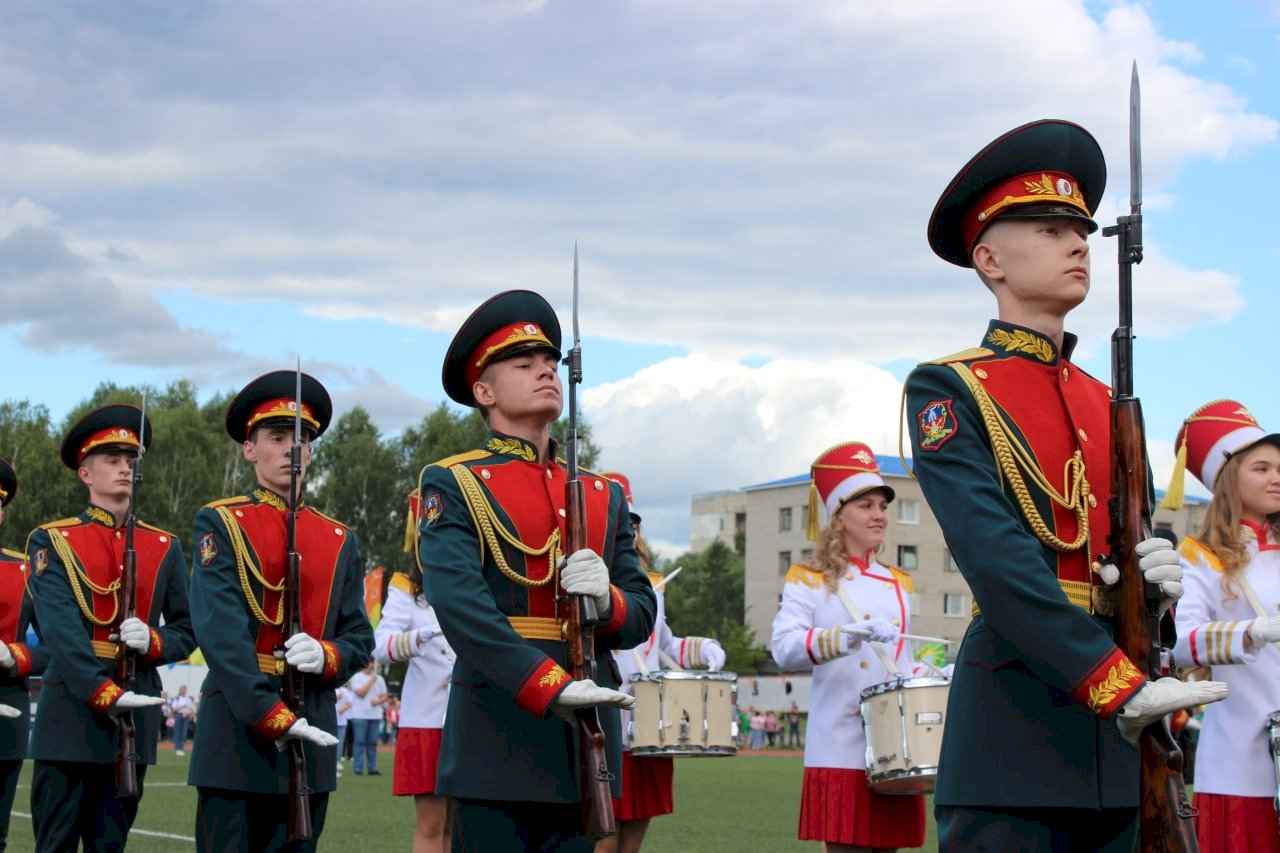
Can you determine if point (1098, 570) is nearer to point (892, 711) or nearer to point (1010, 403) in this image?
point (1010, 403)

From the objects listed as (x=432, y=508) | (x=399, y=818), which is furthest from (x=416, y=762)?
(x=399, y=818)

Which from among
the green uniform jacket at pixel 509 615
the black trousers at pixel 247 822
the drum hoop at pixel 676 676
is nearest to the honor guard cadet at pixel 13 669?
the black trousers at pixel 247 822

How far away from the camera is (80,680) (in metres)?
8.56

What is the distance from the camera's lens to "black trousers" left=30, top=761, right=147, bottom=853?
8.70 metres

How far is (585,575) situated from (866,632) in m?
3.47

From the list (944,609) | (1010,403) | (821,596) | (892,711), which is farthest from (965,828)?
(944,609)

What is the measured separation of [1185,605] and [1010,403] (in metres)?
3.31

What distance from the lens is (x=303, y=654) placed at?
275 inches

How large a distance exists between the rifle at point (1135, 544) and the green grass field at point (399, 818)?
1076 cm

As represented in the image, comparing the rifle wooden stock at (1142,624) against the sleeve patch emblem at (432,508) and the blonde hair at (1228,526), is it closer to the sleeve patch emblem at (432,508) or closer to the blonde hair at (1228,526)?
the sleeve patch emblem at (432,508)

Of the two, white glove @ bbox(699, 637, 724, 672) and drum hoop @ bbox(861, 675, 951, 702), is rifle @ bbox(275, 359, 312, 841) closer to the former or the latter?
drum hoop @ bbox(861, 675, 951, 702)

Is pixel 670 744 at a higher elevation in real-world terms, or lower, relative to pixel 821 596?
lower

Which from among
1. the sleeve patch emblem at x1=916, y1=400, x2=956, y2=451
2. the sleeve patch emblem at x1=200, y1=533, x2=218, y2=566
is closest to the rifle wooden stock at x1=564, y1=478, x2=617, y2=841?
the sleeve patch emblem at x1=916, y1=400, x2=956, y2=451

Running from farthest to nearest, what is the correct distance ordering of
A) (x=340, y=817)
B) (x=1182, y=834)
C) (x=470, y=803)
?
(x=340, y=817) < (x=470, y=803) < (x=1182, y=834)
